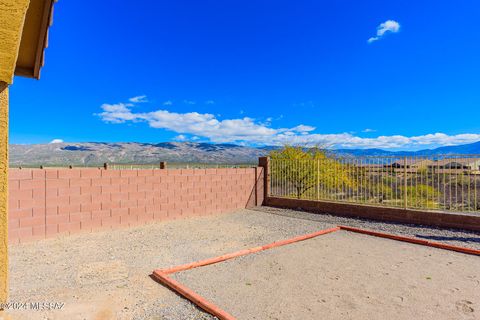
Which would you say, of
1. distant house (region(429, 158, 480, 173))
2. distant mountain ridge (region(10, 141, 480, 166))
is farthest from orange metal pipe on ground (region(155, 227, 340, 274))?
distant mountain ridge (region(10, 141, 480, 166))

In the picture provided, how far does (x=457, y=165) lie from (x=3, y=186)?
9675 millimetres

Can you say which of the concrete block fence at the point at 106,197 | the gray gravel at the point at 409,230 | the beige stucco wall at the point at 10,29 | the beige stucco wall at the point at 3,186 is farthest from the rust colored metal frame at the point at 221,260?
the concrete block fence at the point at 106,197

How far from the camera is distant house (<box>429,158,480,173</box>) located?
26.1 feet

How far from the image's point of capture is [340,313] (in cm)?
357

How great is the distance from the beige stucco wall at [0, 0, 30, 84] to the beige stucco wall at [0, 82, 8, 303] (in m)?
0.28

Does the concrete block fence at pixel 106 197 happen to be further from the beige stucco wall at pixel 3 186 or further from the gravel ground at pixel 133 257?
the beige stucco wall at pixel 3 186

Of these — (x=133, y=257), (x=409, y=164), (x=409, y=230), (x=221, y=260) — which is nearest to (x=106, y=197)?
(x=133, y=257)

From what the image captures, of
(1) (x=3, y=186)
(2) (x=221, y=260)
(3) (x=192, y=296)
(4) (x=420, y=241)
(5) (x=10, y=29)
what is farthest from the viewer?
(4) (x=420, y=241)

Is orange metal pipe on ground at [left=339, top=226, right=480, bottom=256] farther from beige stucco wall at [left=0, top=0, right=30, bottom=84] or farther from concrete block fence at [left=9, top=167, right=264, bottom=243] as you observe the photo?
beige stucco wall at [left=0, top=0, right=30, bottom=84]

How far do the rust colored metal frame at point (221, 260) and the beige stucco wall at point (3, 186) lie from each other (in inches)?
78.9

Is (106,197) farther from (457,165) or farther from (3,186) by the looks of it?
(457,165)

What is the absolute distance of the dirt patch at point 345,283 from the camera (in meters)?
3.64

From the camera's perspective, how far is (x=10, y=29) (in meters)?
2.29

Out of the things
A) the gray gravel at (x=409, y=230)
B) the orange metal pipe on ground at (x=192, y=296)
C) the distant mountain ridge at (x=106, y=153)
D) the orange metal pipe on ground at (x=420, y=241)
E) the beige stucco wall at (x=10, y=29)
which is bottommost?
the gray gravel at (x=409, y=230)
